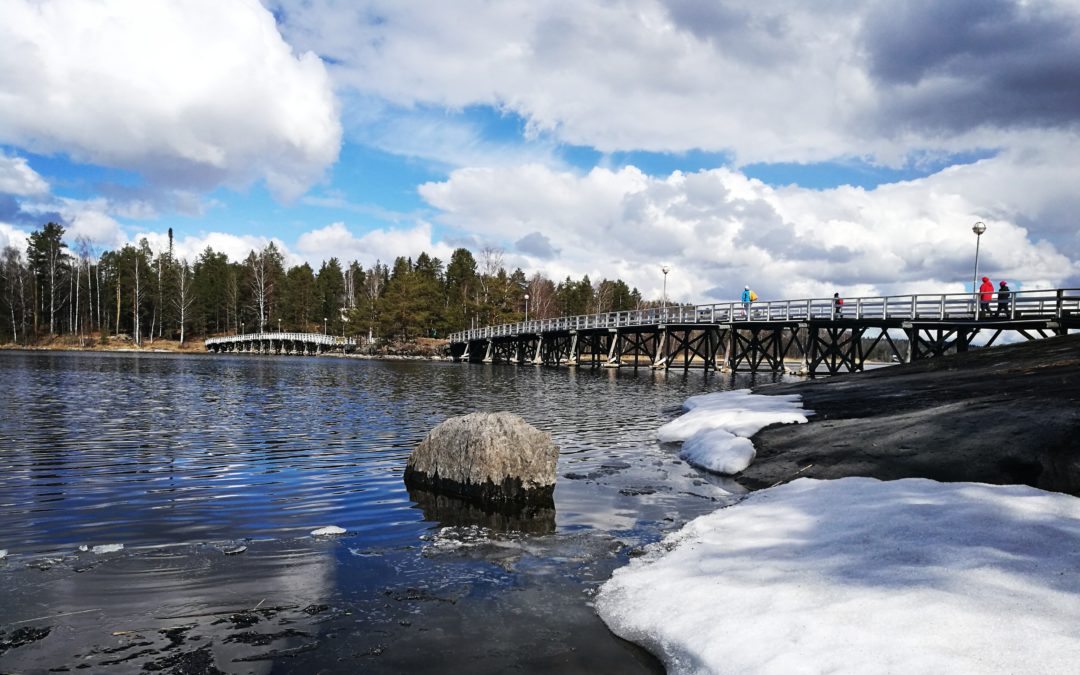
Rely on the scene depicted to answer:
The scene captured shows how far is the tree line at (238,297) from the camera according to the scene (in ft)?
286

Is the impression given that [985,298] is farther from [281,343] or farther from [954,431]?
[281,343]

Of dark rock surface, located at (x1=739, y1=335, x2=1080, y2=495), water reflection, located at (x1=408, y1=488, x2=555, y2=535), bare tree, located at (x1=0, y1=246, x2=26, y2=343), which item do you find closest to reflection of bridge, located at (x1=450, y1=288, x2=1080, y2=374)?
dark rock surface, located at (x1=739, y1=335, x2=1080, y2=495)

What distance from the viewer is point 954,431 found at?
8.80m

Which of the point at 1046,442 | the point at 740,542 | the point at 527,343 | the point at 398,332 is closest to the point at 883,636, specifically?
the point at 740,542

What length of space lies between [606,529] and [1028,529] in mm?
4344

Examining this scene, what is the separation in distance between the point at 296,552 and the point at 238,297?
380 ft

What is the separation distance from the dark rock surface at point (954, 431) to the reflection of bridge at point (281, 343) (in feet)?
277

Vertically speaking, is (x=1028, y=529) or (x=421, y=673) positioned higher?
(x=1028, y=529)

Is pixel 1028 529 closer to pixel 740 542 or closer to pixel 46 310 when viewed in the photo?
pixel 740 542

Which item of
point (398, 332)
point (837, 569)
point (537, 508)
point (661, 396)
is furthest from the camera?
point (398, 332)

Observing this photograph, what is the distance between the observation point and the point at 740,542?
6.41 metres

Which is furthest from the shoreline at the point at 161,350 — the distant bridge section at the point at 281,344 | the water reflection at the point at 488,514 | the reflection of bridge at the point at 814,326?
the water reflection at the point at 488,514

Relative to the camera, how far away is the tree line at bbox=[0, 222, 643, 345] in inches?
3438

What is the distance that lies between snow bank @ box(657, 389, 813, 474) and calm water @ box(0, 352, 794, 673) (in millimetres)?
717
